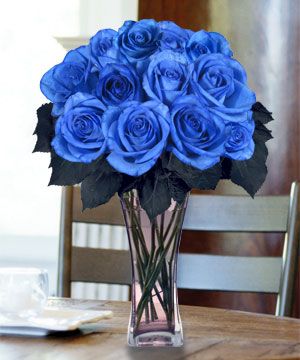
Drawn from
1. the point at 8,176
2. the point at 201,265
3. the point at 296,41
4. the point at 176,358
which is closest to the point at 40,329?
the point at 176,358

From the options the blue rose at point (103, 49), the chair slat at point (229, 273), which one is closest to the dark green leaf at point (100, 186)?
the blue rose at point (103, 49)

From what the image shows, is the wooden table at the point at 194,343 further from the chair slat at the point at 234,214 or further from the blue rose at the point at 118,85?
the chair slat at the point at 234,214

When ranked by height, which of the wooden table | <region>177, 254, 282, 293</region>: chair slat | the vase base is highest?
<region>177, 254, 282, 293</region>: chair slat

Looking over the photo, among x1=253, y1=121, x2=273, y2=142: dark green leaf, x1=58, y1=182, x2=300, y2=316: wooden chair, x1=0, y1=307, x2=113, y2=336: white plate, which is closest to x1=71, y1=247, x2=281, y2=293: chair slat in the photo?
x1=58, y1=182, x2=300, y2=316: wooden chair

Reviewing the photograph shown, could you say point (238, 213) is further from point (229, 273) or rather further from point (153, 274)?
point (153, 274)

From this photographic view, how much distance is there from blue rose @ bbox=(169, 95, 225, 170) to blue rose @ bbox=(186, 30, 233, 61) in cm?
7

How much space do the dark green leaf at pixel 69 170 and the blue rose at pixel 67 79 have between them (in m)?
0.06

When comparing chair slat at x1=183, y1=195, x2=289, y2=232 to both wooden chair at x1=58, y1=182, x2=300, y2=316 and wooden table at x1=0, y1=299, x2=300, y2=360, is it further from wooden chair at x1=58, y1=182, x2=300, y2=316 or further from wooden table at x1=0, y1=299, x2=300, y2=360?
wooden table at x1=0, y1=299, x2=300, y2=360

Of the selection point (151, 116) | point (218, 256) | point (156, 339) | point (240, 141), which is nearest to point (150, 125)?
point (151, 116)

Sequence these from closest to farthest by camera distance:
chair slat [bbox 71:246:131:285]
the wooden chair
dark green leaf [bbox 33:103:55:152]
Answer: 1. dark green leaf [bbox 33:103:55:152]
2. the wooden chair
3. chair slat [bbox 71:246:131:285]

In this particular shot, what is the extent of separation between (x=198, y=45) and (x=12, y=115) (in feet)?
6.75

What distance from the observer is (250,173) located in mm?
1057

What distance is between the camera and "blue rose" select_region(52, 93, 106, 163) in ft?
3.25

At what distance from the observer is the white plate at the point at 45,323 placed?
1.12m
